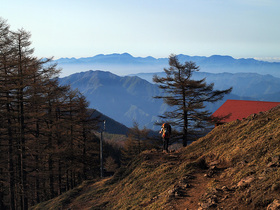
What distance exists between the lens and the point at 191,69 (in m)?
21.9

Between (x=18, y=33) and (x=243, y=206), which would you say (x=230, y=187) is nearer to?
(x=243, y=206)

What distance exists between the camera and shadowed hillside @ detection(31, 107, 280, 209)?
544cm

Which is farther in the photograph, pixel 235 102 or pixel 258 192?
pixel 235 102

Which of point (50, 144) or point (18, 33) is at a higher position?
point (18, 33)

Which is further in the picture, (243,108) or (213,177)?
(243,108)

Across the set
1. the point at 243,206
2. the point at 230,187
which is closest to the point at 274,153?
the point at 230,187

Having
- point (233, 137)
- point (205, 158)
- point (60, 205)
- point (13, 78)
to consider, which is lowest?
point (60, 205)

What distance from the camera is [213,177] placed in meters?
7.67

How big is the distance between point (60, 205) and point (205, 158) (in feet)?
32.3

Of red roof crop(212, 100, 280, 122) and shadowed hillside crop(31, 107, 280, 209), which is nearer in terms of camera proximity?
shadowed hillside crop(31, 107, 280, 209)

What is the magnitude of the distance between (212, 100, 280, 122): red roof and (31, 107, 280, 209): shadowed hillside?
869 inches

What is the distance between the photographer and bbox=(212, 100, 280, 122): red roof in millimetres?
32953

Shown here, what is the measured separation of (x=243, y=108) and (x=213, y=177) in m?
30.4

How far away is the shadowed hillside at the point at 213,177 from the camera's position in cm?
544
